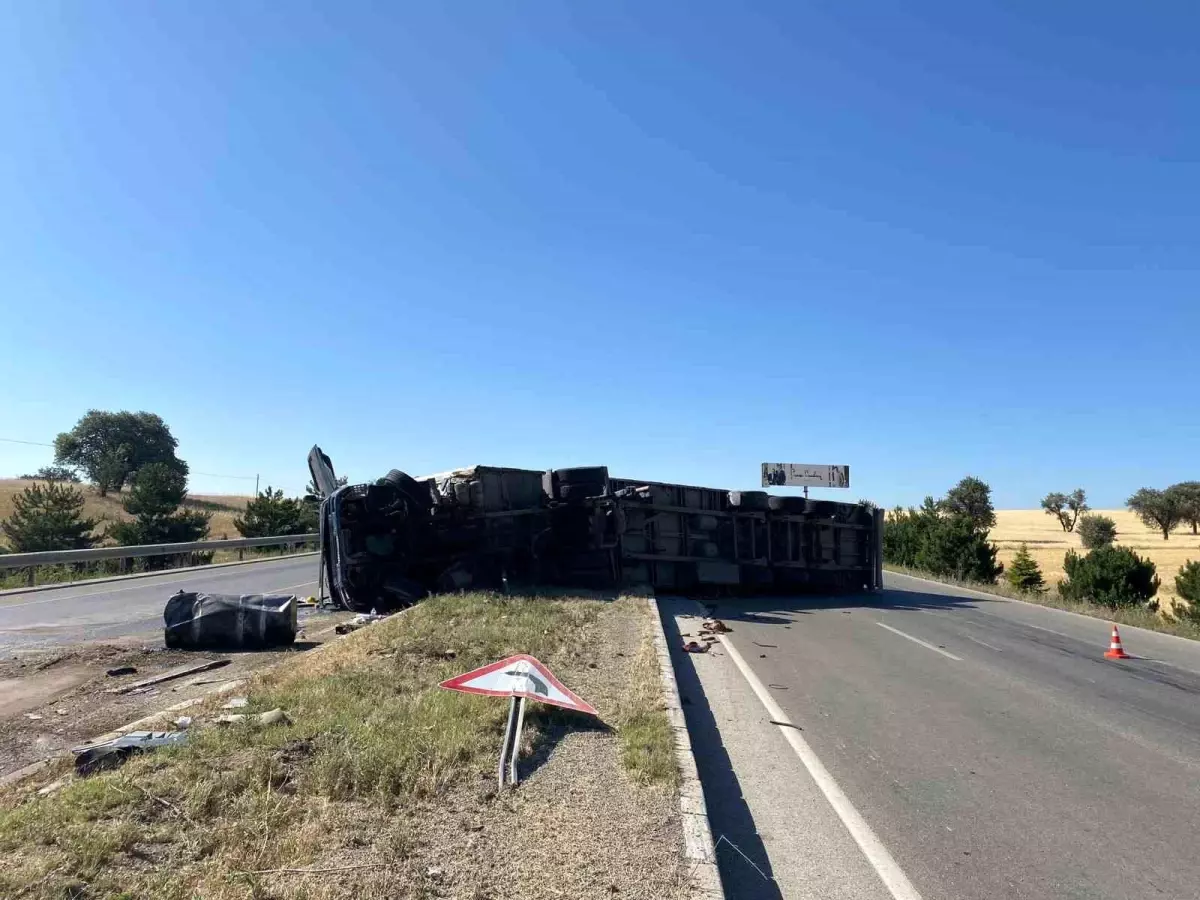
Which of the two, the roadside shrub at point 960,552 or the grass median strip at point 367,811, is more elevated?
the roadside shrub at point 960,552

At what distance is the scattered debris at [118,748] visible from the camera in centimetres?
505

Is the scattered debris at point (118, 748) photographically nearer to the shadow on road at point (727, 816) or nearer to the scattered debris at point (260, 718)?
the scattered debris at point (260, 718)

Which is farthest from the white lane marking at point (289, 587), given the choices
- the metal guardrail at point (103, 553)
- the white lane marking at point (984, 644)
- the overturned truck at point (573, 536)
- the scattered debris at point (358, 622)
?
the white lane marking at point (984, 644)

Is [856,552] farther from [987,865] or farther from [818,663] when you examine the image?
[987,865]

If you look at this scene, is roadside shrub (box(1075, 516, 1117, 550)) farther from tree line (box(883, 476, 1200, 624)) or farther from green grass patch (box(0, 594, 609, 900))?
green grass patch (box(0, 594, 609, 900))

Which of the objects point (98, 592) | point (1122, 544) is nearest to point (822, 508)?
point (98, 592)

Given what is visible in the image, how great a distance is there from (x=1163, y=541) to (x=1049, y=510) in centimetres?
2918

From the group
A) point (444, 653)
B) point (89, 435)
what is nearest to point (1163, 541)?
point (444, 653)

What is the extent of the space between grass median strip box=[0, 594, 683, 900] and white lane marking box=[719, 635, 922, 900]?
1139 millimetres

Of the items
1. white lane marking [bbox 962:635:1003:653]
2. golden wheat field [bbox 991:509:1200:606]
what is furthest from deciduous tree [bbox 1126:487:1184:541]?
white lane marking [bbox 962:635:1003:653]

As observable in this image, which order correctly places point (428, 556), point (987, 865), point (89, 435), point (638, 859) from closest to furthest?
1. point (638, 859)
2. point (987, 865)
3. point (428, 556)
4. point (89, 435)

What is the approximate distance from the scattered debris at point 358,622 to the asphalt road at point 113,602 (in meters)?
2.94

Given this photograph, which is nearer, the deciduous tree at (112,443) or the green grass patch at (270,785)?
the green grass patch at (270,785)

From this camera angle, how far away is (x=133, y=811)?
4.16 m
